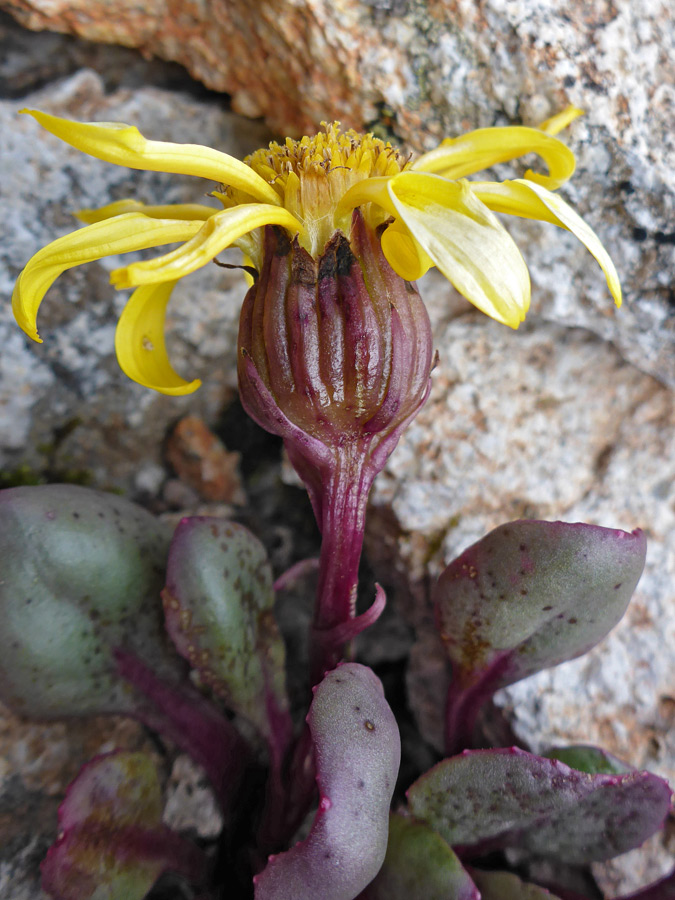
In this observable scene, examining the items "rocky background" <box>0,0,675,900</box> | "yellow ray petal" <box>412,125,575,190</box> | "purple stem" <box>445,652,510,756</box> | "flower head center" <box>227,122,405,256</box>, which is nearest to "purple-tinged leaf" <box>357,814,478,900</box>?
"purple stem" <box>445,652,510,756</box>

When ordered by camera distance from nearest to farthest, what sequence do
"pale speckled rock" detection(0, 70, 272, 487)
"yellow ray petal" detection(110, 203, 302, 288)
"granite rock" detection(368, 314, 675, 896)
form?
"yellow ray petal" detection(110, 203, 302, 288)
"granite rock" detection(368, 314, 675, 896)
"pale speckled rock" detection(0, 70, 272, 487)

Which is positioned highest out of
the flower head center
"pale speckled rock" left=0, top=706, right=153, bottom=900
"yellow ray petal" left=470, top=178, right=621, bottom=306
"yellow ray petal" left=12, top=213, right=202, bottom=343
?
"yellow ray petal" left=470, top=178, right=621, bottom=306

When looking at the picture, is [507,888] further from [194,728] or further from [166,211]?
[166,211]

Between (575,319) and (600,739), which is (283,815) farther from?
(575,319)

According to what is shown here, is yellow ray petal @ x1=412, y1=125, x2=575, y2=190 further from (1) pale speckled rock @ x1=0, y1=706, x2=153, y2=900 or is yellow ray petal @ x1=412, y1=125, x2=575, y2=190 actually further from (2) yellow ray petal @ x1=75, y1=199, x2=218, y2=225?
(1) pale speckled rock @ x1=0, y1=706, x2=153, y2=900

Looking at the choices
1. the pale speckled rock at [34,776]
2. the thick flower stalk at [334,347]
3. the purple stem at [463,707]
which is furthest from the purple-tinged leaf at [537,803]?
the pale speckled rock at [34,776]

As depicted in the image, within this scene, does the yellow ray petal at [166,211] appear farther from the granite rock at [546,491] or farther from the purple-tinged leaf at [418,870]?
the purple-tinged leaf at [418,870]

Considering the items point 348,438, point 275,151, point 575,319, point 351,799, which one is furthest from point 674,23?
point 351,799
